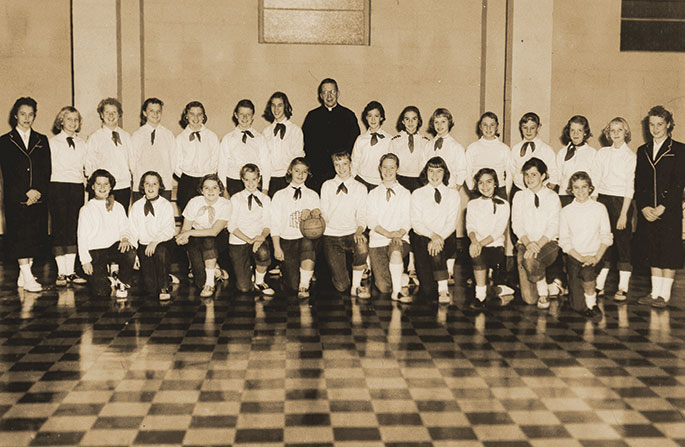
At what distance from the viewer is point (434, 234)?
294 inches

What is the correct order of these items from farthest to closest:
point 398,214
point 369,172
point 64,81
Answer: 1. point 64,81
2. point 369,172
3. point 398,214

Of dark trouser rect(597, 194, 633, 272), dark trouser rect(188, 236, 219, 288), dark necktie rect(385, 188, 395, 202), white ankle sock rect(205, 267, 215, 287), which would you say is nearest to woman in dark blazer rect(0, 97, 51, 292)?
dark trouser rect(188, 236, 219, 288)

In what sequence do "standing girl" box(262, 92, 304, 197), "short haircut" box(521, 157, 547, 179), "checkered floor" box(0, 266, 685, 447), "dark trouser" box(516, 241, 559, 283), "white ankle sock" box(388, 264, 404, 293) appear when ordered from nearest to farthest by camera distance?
"checkered floor" box(0, 266, 685, 447)
"dark trouser" box(516, 241, 559, 283)
"short haircut" box(521, 157, 547, 179)
"white ankle sock" box(388, 264, 404, 293)
"standing girl" box(262, 92, 304, 197)

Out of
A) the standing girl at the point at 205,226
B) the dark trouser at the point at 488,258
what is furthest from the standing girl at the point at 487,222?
the standing girl at the point at 205,226

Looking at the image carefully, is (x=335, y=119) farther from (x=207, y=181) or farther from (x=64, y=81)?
(x=64, y=81)

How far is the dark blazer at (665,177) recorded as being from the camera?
7.31 meters

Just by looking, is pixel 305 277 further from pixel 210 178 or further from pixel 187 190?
pixel 187 190

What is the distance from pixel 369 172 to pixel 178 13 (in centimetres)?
355

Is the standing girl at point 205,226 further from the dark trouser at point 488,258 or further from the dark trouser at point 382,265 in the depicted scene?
the dark trouser at point 488,258

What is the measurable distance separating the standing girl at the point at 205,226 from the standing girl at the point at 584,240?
3.26 m

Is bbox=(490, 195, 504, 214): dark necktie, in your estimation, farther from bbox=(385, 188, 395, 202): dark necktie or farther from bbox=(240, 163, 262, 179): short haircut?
bbox=(240, 163, 262, 179): short haircut

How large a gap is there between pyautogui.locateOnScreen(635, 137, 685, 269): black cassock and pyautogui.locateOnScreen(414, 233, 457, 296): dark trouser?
5.97ft

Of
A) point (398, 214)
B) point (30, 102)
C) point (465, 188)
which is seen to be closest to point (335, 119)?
point (398, 214)

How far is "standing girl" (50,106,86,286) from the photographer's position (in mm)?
8023
